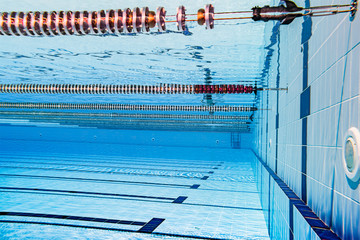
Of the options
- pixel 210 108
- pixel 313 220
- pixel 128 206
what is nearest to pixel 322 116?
pixel 313 220

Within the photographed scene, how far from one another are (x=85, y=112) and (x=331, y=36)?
13550mm

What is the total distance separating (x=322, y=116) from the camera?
1878mm

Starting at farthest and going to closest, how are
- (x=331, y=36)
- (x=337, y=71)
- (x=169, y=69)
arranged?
(x=169, y=69) → (x=331, y=36) → (x=337, y=71)

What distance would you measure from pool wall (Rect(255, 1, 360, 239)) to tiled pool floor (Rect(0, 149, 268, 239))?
128cm

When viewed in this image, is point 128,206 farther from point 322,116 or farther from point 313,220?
point 322,116

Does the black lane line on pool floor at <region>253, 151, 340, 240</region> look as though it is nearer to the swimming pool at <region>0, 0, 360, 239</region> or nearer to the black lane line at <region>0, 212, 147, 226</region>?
the swimming pool at <region>0, 0, 360, 239</region>

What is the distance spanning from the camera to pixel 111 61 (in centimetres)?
569

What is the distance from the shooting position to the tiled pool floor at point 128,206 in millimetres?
3678

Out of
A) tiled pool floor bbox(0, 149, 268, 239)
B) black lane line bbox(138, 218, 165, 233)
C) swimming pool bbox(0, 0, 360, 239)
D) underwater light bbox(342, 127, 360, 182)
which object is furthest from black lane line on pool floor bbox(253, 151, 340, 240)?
black lane line bbox(138, 218, 165, 233)

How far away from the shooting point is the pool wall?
4.48 feet

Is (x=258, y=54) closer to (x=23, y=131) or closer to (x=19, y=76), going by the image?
(x=19, y=76)

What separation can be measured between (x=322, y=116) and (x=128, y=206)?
3.64m

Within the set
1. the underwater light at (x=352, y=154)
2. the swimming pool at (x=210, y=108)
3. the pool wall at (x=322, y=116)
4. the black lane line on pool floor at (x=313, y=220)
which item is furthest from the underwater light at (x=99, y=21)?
the black lane line on pool floor at (x=313, y=220)

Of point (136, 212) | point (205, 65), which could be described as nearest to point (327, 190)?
point (136, 212)
